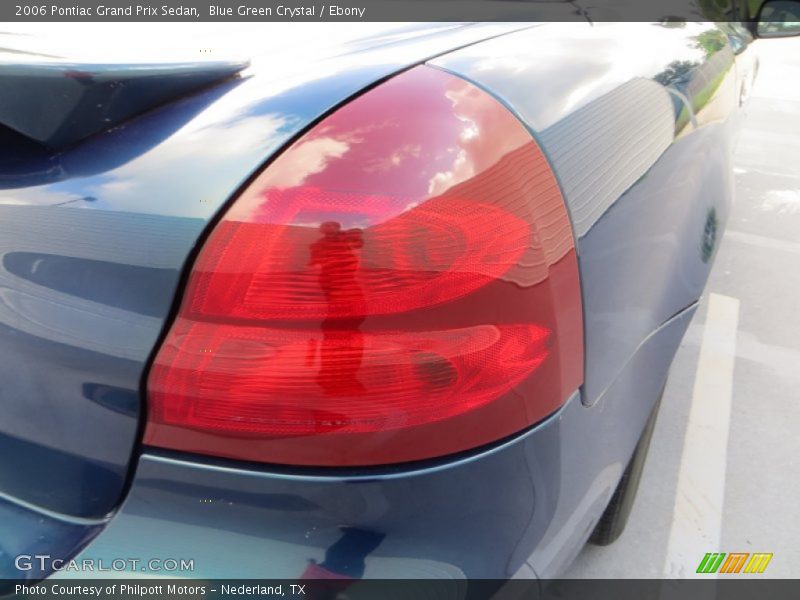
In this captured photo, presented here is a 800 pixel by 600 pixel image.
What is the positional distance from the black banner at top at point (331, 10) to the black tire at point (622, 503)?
1070 millimetres

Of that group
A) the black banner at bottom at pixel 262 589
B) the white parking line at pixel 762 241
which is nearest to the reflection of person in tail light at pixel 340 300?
the black banner at bottom at pixel 262 589

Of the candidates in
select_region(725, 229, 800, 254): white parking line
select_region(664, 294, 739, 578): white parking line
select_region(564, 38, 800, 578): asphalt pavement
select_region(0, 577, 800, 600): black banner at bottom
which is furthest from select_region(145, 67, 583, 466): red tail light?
select_region(725, 229, 800, 254): white parking line

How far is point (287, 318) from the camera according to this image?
896mm

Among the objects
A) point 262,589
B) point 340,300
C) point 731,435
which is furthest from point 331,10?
point 731,435

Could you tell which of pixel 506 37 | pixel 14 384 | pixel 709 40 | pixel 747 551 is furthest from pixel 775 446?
pixel 14 384

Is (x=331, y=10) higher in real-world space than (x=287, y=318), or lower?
higher

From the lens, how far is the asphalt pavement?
2.12 m

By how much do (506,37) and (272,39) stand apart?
441 millimetres

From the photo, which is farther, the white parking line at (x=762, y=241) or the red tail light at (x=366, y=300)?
the white parking line at (x=762, y=241)

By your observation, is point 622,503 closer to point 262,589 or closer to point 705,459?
point 705,459

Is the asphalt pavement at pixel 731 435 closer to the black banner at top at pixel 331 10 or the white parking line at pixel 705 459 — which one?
the white parking line at pixel 705 459

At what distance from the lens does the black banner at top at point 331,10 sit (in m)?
1.29

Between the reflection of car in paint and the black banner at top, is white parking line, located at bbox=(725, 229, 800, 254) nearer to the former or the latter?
the black banner at top

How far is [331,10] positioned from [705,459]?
198cm
